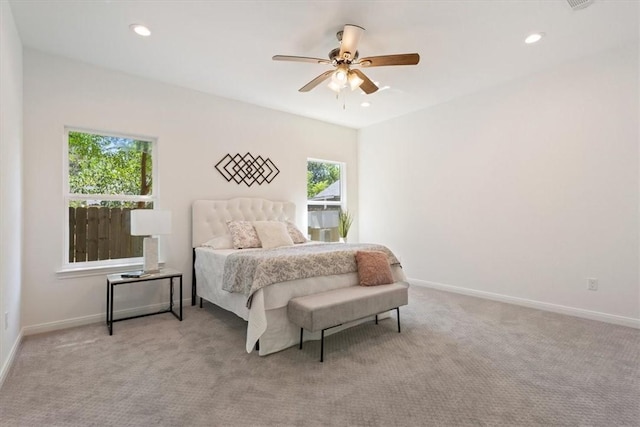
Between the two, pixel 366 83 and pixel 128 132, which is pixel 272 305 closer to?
pixel 366 83

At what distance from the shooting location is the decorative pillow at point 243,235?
151 inches

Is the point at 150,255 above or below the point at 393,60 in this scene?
below

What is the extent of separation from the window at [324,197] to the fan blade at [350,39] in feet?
9.35

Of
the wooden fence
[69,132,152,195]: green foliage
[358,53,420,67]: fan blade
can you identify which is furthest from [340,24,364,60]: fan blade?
the wooden fence

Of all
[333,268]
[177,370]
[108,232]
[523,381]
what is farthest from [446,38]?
[108,232]

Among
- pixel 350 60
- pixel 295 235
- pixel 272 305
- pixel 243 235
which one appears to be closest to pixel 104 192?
pixel 243 235

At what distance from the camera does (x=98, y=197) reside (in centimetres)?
355

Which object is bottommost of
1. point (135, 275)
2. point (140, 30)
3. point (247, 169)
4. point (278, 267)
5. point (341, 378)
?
point (341, 378)

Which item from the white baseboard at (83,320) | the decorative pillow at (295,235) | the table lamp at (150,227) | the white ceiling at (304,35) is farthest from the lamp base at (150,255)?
the white ceiling at (304,35)

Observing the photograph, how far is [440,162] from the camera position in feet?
15.9

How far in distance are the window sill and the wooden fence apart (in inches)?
6.5

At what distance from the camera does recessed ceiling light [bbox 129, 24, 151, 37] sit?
2760 millimetres

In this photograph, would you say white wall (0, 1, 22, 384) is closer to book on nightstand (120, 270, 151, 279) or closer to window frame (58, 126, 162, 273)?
window frame (58, 126, 162, 273)

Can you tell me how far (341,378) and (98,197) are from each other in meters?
3.23
